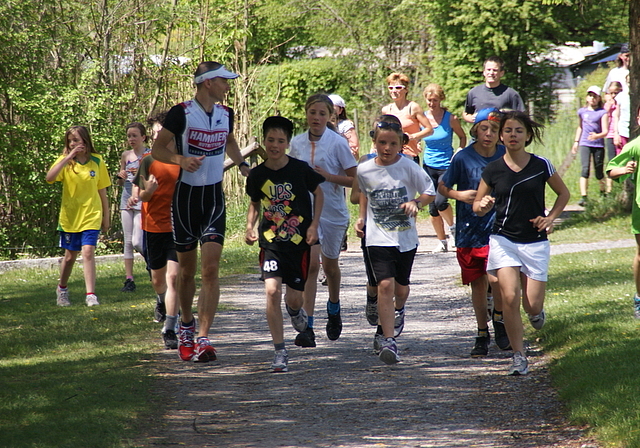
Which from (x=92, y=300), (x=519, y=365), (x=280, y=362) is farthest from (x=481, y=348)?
(x=92, y=300)

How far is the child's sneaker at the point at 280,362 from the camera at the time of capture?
6.40 metres

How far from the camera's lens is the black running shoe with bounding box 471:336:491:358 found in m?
6.77

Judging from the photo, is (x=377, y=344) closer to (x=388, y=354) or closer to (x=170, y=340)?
(x=388, y=354)

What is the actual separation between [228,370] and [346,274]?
521 centimetres

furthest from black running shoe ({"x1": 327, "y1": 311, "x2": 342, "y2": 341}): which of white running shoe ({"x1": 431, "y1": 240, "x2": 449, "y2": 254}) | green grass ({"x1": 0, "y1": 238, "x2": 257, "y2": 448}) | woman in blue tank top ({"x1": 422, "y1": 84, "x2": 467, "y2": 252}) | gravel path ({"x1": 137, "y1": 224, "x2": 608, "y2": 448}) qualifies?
white running shoe ({"x1": 431, "y1": 240, "x2": 449, "y2": 254})

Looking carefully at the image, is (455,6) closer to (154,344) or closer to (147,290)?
(147,290)

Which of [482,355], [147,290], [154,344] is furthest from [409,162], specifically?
[147,290]

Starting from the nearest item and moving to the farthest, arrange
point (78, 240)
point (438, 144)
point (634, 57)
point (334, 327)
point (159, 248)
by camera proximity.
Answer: point (334, 327), point (159, 248), point (78, 240), point (438, 144), point (634, 57)

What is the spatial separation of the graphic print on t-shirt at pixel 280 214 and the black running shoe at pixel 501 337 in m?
1.68

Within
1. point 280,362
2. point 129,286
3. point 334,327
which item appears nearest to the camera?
point 280,362

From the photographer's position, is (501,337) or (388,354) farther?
(501,337)

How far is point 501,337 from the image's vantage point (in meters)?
6.91

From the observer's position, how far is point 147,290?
10508 mm

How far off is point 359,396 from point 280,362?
2.90 ft
